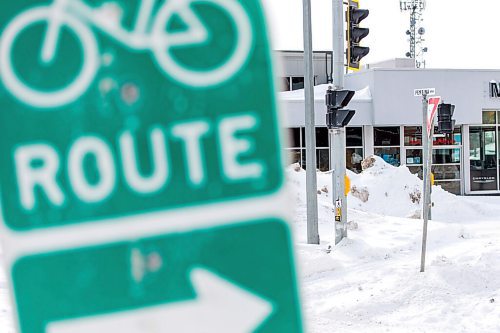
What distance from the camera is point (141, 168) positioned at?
128cm

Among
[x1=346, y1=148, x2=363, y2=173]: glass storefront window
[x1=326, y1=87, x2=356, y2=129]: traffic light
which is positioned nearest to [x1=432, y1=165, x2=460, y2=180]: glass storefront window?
[x1=346, y1=148, x2=363, y2=173]: glass storefront window

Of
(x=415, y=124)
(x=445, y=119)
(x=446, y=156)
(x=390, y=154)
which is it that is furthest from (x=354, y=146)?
(x=445, y=119)

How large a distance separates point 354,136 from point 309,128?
13.0m

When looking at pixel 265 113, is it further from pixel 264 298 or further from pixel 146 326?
pixel 146 326

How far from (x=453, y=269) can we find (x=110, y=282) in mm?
8737

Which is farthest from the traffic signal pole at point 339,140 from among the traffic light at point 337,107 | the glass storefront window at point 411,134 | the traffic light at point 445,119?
the glass storefront window at point 411,134

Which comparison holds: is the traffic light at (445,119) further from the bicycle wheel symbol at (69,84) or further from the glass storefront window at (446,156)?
the bicycle wheel symbol at (69,84)

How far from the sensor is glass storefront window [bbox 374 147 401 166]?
84.3 ft

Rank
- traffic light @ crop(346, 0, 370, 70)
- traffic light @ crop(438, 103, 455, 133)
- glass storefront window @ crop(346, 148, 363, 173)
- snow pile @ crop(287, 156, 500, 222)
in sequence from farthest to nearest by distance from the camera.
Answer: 1. glass storefront window @ crop(346, 148, 363, 173)
2. snow pile @ crop(287, 156, 500, 222)
3. traffic light @ crop(438, 103, 455, 133)
4. traffic light @ crop(346, 0, 370, 70)

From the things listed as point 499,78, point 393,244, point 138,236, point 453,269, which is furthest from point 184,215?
point 499,78

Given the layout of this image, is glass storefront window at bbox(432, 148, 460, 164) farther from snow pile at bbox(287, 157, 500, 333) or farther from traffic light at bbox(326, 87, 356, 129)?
traffic light at bbox(326, 87, 356, 129)

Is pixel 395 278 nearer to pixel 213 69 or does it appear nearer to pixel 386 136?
pixel 213 69

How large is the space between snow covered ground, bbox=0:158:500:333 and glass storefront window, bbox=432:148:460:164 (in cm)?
832

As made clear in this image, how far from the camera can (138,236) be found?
4.19ft
